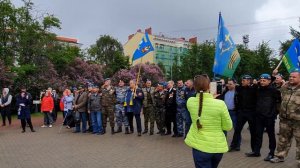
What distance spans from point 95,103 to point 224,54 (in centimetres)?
612

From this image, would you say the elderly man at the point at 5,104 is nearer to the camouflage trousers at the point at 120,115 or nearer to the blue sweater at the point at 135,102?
the camouflage trousers at the point at 120,115

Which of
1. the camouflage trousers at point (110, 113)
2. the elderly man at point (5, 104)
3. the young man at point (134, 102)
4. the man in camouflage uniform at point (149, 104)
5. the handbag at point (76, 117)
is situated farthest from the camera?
the elderly man at point (5, 104)

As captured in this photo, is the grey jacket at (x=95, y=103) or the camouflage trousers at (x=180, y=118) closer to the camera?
the camouflage trousers at (x=180, y=118)

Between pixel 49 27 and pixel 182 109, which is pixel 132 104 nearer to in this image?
pixel 182 109

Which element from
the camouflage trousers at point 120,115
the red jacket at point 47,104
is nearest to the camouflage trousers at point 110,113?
the camouflage trousers at point 120,115

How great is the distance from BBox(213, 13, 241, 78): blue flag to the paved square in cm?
211

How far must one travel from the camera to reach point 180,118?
12281 millimetres

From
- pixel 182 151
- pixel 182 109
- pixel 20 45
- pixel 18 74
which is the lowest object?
pixel 182 151

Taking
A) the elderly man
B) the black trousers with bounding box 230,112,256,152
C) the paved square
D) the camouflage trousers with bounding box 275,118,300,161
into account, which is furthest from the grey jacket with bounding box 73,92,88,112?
the camouflage trousers with bounding box 275,118,300,161

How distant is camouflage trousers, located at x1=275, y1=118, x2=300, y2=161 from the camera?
7441 millimetres

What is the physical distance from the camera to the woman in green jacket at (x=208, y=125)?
470 cm

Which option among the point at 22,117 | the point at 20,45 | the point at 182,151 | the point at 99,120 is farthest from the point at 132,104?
the point at 20,45

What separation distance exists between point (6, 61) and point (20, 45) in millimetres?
1989

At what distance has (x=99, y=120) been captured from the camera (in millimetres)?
13914
